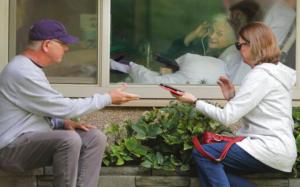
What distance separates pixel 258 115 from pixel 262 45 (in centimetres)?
48

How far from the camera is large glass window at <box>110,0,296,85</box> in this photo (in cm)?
629

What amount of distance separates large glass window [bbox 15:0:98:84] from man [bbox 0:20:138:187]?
1.18m

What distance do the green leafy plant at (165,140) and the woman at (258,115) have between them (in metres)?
0.37

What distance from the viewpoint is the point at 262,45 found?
509cm

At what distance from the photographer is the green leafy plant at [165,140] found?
5461 millimetres

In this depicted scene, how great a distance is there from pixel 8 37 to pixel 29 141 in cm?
148

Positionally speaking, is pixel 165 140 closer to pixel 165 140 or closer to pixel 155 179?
pixel 165 140

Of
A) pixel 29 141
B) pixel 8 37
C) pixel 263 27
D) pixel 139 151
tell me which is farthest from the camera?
pixel 8 37

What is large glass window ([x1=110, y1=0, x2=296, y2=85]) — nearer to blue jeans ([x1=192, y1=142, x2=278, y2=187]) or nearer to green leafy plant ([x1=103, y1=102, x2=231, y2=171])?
green leafy plant ([x1=103, y1=102, x2=231, y2=171])

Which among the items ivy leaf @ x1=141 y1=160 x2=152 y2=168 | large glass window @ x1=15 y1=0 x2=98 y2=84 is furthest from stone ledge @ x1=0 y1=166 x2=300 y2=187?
large glass window @ x1=15 y1=0 x2=98 y2=84

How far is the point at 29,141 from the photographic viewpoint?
479cm

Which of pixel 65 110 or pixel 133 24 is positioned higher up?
pixel 133 24

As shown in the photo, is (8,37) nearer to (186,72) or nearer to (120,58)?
(120,58)

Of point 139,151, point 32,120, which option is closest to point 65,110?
point 32,120
